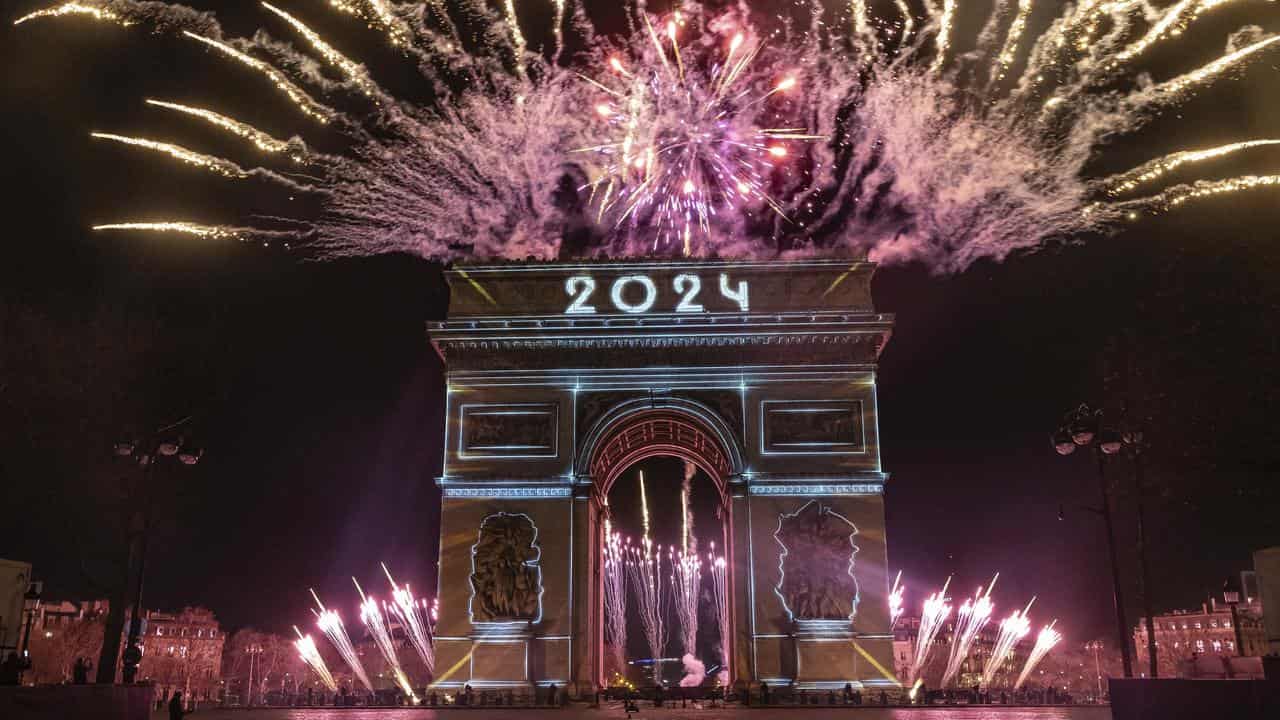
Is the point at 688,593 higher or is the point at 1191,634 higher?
the point at 688,593

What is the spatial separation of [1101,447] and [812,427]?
12525mm

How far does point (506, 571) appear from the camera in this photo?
27.9 metres

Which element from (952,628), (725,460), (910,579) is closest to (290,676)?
(910,579)

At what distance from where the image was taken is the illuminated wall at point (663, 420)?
27312 mm

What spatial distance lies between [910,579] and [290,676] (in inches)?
2008

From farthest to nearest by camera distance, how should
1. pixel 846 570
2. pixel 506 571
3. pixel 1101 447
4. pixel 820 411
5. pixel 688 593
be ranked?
pixel 688 593 → pixel 820 411 → pixel 506 571 → pixel 846 570 → pixel 1101 447

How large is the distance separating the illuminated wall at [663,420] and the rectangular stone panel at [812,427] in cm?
4

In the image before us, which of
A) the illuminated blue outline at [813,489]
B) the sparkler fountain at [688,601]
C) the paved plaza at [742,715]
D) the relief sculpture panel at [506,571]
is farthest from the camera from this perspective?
the sparkler fountain at [688,601]

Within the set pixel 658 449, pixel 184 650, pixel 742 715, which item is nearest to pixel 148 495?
pixel 742 715

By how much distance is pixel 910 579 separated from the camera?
54.6m

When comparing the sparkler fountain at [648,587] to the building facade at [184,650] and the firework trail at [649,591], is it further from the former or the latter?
the building facade at [184,650]

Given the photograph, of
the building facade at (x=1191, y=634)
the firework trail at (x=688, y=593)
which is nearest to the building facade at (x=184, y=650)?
the firework trail at (x=688, y=593)

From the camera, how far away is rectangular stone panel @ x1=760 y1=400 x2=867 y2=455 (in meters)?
28.9

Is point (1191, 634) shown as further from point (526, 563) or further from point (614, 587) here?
point (526, 563)
